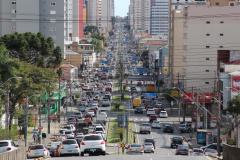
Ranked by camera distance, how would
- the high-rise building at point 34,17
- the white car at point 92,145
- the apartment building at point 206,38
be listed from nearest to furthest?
1. the white car at point 92,145
2. the apartment building at point 206,38
3. the high-rise building at point 34,17

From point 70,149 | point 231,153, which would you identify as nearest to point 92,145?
point 70,149

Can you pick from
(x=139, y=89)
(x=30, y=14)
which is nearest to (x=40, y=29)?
(x=30, y=14)

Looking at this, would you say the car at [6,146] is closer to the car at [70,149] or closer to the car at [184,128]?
the car at [70,149]

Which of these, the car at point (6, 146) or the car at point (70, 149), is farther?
the car at point (70, 149)

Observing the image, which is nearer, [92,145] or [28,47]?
[92,145]

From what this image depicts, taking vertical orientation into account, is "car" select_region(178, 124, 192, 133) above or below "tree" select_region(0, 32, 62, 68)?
below

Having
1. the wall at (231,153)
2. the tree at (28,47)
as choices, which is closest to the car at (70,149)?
the wall at (231,153)

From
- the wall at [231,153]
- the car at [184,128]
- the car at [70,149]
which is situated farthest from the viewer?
the car at [184,128]

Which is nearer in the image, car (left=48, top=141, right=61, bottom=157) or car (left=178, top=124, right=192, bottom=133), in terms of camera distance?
car (left=48, top=141, right=61, bottom=157)

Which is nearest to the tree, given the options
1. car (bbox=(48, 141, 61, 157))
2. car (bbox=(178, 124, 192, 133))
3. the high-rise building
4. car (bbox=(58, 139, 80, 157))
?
car (bbox=(178, 124, 192, 133))

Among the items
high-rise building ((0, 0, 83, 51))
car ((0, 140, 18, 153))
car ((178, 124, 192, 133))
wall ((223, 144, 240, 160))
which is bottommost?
car ((178, 124, 192, 133))

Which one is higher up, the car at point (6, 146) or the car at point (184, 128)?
the car at point (6, 146)

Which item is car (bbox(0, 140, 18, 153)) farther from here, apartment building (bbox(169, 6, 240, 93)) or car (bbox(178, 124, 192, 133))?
apartment building (bbox(169, 6, 240, 93))

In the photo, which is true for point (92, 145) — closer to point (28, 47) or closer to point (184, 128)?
point (184, 128)
